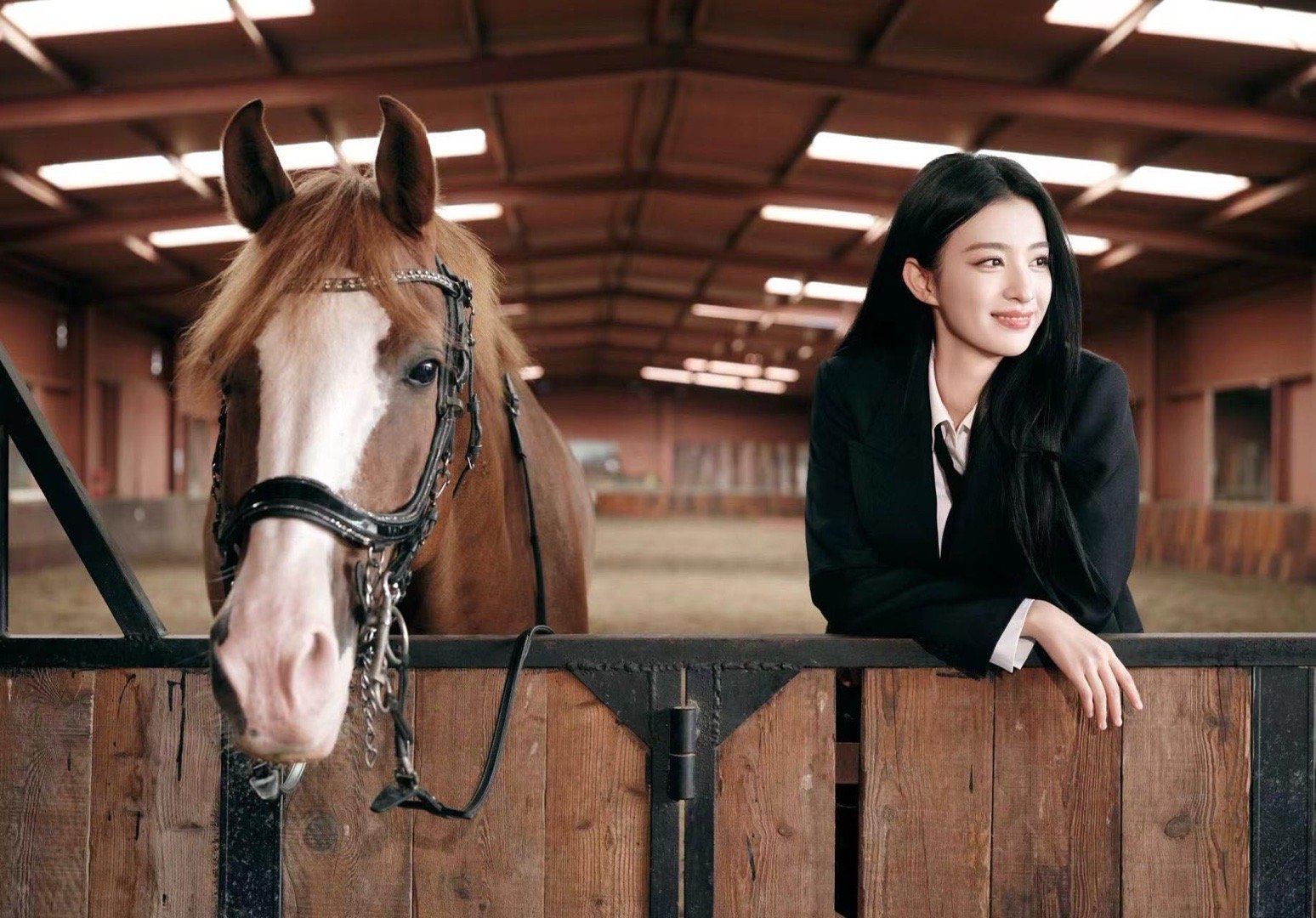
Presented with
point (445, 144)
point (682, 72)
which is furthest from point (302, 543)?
point (445, 144)

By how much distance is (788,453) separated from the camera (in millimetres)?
24859

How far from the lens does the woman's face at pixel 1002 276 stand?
1416mm

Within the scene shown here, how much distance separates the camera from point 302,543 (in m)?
1.06

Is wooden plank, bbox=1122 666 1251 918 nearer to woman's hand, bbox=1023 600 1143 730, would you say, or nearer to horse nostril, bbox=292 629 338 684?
woman's hand, bbox=1023 600 1143 730

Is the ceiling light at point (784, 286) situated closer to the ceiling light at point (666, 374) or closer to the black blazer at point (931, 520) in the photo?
the ceiling light at point (666, 374)

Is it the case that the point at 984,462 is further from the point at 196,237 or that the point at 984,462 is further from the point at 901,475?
the point at 196,237

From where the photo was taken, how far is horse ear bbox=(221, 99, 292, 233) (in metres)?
1.36

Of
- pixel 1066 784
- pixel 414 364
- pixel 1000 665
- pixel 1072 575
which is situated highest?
pixel 414 364

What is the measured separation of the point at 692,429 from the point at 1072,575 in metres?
23.3

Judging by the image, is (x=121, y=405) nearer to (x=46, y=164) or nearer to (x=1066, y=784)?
(x=46, y=164)

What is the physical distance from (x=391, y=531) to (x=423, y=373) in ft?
0.75

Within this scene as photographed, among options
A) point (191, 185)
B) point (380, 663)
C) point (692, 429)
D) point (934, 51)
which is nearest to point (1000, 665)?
point (380, 663)

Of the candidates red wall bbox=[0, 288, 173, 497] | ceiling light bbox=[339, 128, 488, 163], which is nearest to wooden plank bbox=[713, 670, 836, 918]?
ceiling light bbox=[339, 128, 488, 163]

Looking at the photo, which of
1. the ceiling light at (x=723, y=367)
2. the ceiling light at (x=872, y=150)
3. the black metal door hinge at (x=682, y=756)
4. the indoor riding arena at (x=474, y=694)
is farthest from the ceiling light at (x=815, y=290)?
the black metal door hinge at (x=682, y=756)
